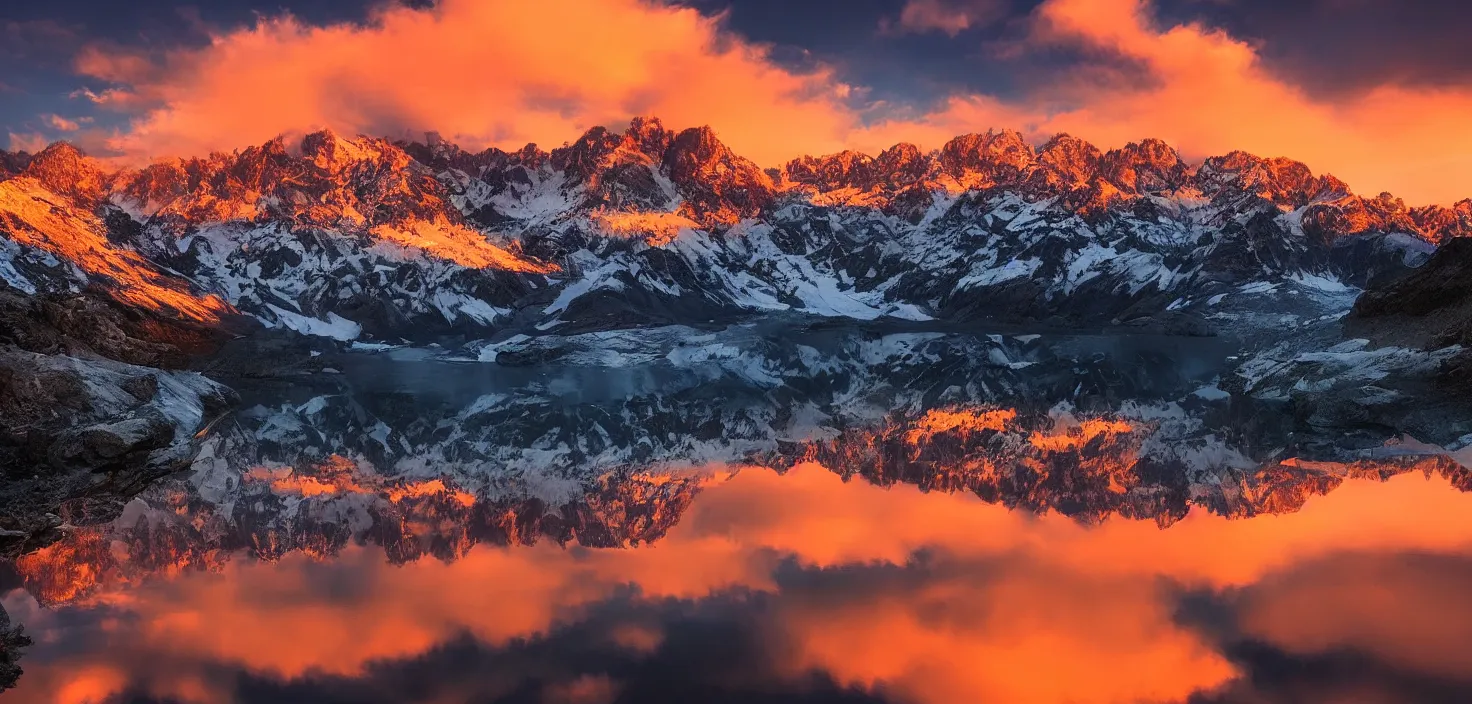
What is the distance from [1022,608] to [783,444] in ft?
139

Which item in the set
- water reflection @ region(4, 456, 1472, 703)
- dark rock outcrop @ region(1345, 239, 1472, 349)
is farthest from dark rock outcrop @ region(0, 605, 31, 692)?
dark rock outcrop @ region(1345, 239, 1472, 349)

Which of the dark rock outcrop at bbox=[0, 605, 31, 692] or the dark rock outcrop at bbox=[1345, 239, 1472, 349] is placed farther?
the dark rock outcrop at bbox=[1345, 239, 1472, 349]

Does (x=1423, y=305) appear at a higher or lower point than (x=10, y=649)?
higher

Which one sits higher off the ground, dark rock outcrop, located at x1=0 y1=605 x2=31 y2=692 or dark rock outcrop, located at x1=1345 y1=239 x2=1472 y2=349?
dark rock outcrop, located at x1=1345 y1=239 x2=1472 y2=349

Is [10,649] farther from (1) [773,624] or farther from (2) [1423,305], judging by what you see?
(2) [1423,305]

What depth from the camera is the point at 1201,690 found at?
1756 centimetres

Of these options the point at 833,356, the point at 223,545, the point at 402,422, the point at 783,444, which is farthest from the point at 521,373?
the point at 223,545

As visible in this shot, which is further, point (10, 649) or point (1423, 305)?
point (1423, 305)

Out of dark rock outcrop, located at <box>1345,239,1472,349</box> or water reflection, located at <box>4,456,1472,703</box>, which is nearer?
water reflection, located at <box>4,456,1472,703</box>

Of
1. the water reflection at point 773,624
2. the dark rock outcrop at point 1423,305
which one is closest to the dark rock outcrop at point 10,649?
the water reflection at point 773,624

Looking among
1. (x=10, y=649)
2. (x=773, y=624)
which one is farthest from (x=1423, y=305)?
(x=10, y=649)

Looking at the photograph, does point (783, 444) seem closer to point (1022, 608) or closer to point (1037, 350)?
point (1022, 608)

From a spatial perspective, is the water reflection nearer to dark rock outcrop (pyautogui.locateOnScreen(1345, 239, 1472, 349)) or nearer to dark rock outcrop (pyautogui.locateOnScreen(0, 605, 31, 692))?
dark rock outcrop (pyautogui.locateOnScreen(0, 605, 31, 692))

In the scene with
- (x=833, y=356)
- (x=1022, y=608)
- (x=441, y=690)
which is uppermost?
(x=833, y=356)
